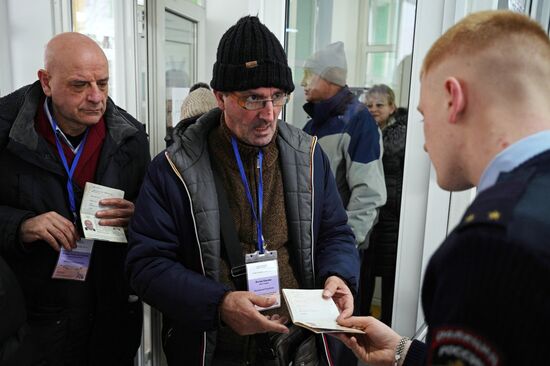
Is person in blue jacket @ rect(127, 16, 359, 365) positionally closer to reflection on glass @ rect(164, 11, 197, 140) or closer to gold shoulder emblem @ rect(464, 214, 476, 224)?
gold shoulder emblem @ rect(464, 214, 476, 224)

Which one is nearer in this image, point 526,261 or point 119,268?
point 526,261

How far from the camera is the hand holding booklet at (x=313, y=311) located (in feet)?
4.27

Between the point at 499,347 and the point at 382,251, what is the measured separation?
2159 millimetres

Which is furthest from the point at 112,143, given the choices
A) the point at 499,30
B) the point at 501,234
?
the point at 501,234

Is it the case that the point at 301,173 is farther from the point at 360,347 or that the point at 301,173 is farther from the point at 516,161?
the point at 516,161

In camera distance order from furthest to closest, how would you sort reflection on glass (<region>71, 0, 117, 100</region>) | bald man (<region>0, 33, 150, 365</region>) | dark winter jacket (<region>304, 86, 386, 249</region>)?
reflection on glass (<region>71, 0, 117, 100</region>)
dark winter jacket (<region>304, 86, 386, 249</region>)
bald man (<region>0, 33, 150, 365</region>)

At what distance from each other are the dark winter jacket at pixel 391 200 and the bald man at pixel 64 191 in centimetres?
147

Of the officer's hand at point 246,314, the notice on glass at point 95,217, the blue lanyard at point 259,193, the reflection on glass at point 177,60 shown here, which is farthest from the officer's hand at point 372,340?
the reflection on glass at point 177,60

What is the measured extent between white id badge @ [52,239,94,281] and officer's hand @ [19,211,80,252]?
0.30ft

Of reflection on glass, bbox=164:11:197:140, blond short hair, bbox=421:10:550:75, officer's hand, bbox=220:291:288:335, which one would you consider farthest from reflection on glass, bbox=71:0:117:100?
blond short hair, bbox=421:10:550:75

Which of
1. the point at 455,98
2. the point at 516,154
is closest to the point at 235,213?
the point at 455,98

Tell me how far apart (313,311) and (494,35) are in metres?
0.94

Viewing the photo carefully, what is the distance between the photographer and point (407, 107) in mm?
2557

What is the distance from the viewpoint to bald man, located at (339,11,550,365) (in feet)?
1.91
